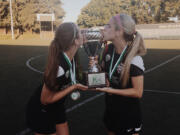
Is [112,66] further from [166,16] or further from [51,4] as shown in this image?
[51,4]

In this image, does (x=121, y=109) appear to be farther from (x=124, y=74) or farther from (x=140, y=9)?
(x=140, y=9)

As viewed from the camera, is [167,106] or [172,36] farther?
[172,36]

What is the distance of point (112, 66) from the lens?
102 inches

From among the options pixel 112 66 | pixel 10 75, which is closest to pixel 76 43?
pixel 112 66

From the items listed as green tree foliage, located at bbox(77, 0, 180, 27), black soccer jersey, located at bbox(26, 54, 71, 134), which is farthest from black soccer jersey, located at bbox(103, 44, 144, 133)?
green tree foliage, located at bbox(77, 0, 180, 27)

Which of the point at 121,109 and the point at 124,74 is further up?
the point at 124,74

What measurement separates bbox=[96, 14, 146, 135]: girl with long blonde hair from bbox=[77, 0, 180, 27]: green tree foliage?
57.0 m

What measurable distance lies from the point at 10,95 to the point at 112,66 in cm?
512

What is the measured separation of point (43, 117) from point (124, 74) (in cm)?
114

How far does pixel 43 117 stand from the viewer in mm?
2648

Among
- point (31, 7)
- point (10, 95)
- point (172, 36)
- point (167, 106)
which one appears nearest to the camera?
point (167, 106)

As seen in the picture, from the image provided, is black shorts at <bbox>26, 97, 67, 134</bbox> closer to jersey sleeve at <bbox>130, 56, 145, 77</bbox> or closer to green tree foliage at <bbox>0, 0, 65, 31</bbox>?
jersey sleeve at <bbox>130, 56, 145, 77</bbox>

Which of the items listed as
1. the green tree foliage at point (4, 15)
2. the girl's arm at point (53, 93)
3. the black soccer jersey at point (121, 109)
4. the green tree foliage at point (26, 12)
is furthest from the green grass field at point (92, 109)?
the green tree foliage at point (26, 12)

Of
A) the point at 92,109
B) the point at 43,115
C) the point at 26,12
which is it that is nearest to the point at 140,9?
the point at 26,12
